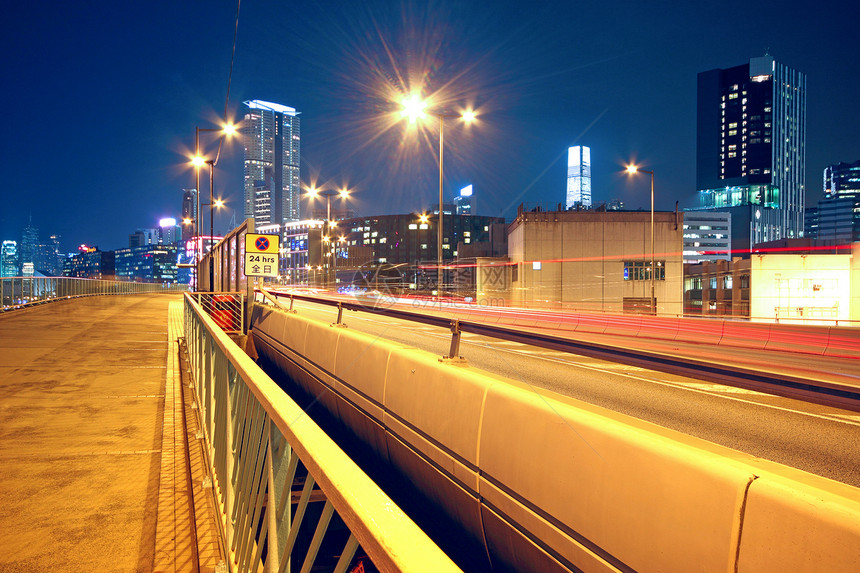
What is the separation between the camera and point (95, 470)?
5.38 m

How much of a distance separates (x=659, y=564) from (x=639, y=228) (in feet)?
165

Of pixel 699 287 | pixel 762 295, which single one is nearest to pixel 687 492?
pixel 762 295

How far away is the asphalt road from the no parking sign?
236 inches

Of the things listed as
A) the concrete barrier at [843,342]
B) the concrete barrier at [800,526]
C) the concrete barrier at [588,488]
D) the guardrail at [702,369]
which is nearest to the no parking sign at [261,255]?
the guardrail at [702,369]

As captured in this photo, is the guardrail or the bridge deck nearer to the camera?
the guardrail

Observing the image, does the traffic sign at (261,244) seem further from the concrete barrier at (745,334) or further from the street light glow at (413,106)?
the concrete barrier at (745,334)

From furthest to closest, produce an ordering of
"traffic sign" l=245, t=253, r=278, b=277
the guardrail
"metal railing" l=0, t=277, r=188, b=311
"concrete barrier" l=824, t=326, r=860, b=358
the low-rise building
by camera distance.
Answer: the low-rise building < "metal railing" l=0, t=277, r=188, b=311 < "traffic sign" l=245, t=253, r=278, b=277 < "concrete barrier" l=824, t=326, r=860, b=358 < the guardrail

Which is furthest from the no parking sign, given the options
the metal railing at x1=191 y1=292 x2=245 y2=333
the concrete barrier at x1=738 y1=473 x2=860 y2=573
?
the concrete barrier at x1=738 y1=473 x2=860 y2=573

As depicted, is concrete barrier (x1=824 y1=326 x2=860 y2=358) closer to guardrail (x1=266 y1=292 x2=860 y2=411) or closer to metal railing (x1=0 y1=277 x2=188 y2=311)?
guardrail (x1=266 y1=292 x2=860 y2=411)

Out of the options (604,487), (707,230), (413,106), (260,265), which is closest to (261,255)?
(260,265)

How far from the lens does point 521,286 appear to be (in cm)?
4672

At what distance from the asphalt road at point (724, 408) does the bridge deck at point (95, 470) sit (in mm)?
5463

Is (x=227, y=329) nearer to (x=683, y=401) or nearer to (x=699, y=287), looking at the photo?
(x=683, y=401)

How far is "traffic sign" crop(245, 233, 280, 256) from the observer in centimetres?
1702
